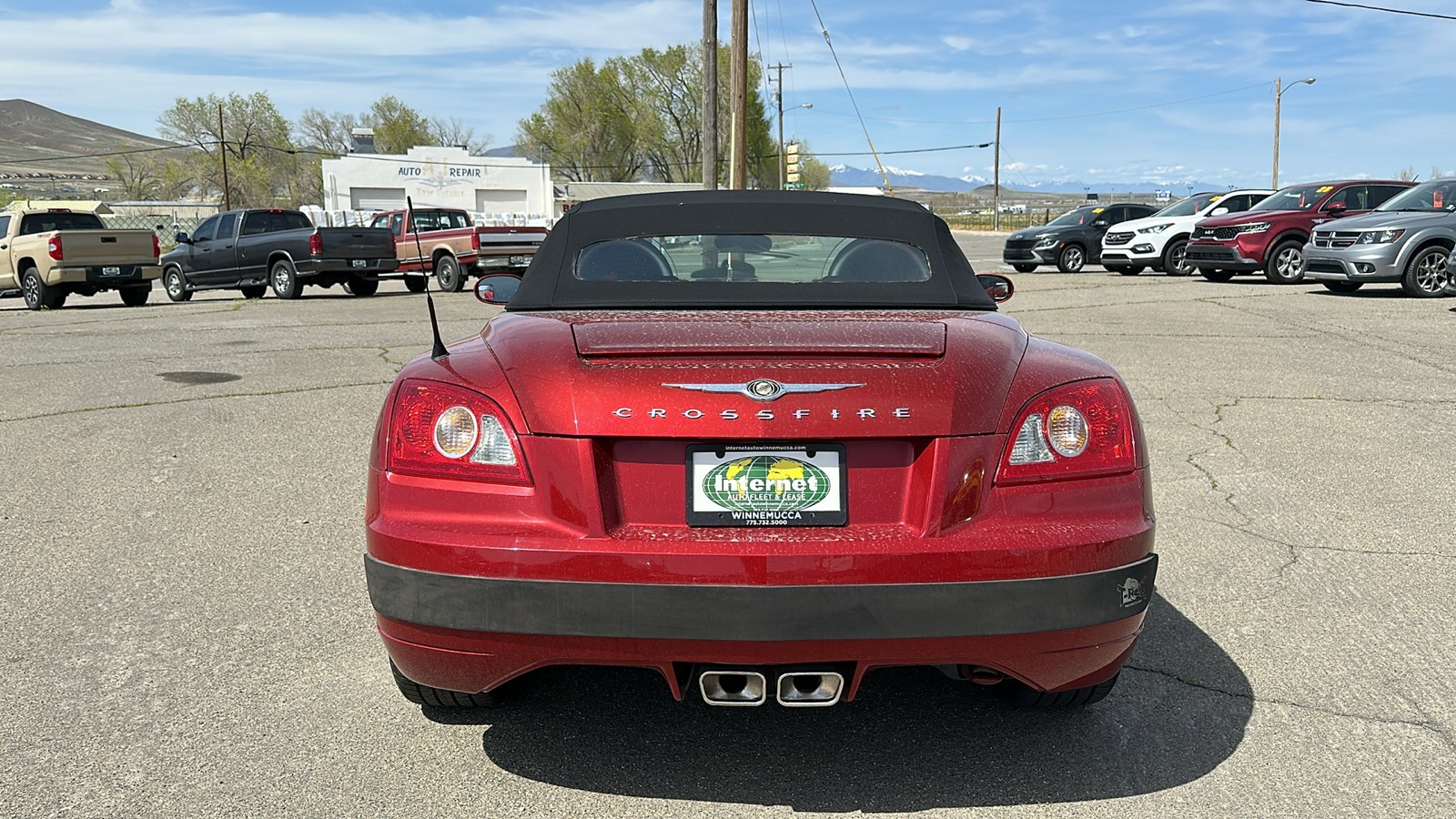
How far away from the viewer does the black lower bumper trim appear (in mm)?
2652

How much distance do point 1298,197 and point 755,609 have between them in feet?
68.6

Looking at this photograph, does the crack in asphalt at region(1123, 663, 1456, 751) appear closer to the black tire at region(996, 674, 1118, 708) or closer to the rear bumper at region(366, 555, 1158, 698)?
the black tire at region(996, 674, 1118, 708)

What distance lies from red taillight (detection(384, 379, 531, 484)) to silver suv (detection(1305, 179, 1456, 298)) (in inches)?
655

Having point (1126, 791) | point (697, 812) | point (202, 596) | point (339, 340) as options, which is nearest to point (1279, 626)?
point (1126, 791)

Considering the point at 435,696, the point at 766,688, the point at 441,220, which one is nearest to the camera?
the point at 766,688

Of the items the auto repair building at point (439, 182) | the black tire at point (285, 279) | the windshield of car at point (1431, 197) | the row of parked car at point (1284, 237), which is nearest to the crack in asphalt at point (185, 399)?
the black tire at point (285, 279)

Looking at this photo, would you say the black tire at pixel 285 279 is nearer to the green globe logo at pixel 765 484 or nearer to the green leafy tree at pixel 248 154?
the green globe logo at pixel 765 484

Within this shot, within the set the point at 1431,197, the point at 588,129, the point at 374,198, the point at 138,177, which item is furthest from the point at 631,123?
the point at 1431,197

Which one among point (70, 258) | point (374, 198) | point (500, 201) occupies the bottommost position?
point (70, 258)

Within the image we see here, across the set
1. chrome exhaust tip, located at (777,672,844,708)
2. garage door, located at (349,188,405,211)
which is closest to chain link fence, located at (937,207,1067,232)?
garage door, located at (349,188,405,211)

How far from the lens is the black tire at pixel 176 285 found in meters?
22.0

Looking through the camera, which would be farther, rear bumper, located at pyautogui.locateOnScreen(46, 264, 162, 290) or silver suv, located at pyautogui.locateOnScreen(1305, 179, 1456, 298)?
rear bumper, located at pyautogui.locateOnScreen(46, 264, 162, 290)

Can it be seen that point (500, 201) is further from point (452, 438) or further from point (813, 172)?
point (452, 438)

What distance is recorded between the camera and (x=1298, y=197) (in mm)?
20719
